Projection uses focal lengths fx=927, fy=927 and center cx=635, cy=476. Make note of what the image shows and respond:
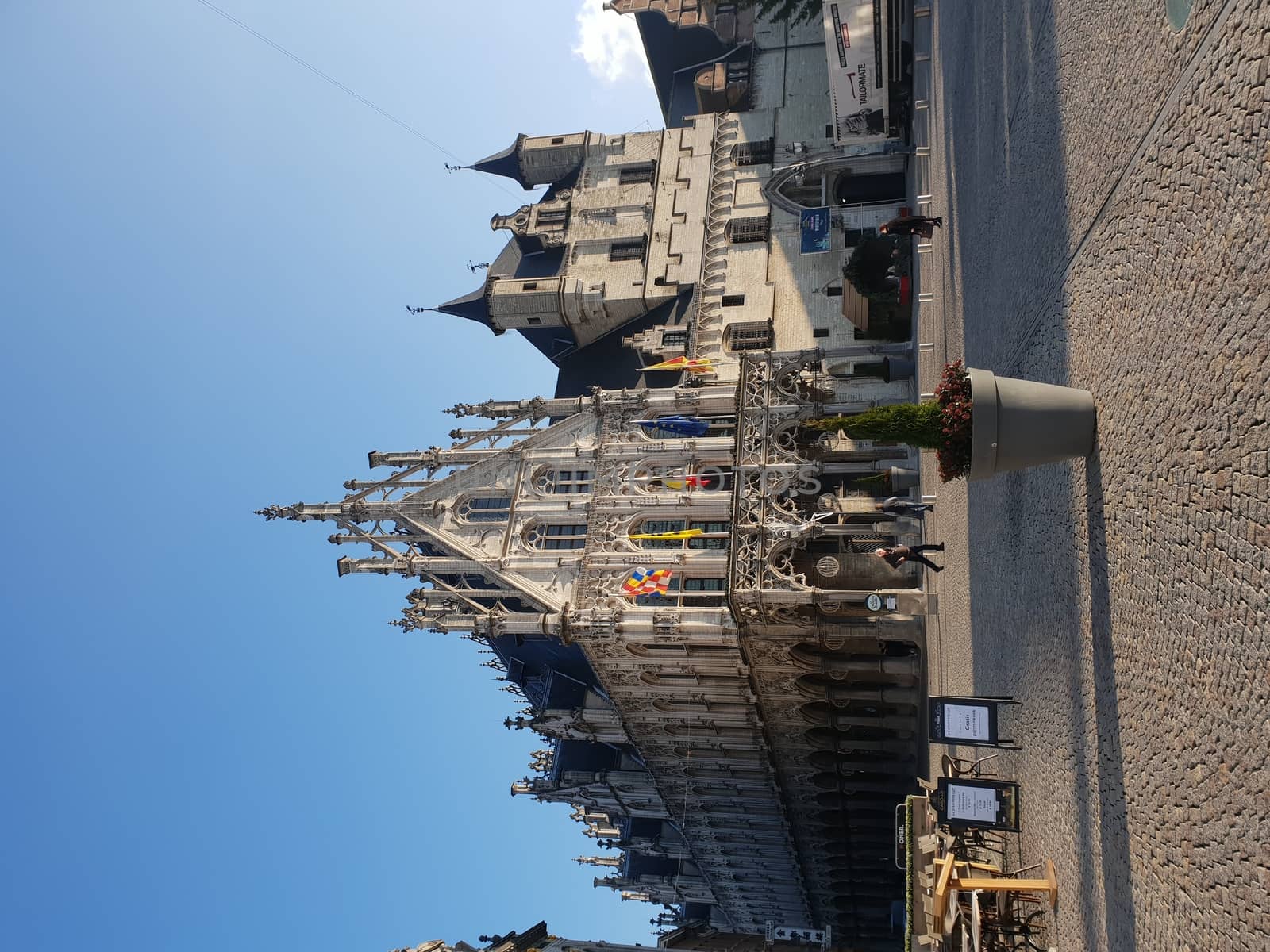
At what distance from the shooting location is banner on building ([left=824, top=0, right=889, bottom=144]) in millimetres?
38031

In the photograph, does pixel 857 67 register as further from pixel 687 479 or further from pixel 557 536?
pixel 557 536

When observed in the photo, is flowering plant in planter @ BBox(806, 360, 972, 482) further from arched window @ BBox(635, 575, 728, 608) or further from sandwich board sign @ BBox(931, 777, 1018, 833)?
arched window @ BBox(635, 575, 728, 608)

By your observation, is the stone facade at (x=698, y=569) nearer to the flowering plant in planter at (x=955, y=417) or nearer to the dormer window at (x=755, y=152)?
the dormer window at (x=755, y=152)

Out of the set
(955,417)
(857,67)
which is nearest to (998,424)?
(955,417)

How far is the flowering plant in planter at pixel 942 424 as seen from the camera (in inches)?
670

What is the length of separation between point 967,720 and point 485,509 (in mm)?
25260

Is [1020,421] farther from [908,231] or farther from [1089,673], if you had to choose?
[908,231]

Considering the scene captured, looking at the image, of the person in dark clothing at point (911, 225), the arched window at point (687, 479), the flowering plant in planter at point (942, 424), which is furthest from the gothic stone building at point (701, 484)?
the flowering plant in planter at point (942, 424)

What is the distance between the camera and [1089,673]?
15391 mm

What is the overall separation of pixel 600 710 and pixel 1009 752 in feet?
102

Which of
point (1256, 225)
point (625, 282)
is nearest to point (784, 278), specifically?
point (625, 282)

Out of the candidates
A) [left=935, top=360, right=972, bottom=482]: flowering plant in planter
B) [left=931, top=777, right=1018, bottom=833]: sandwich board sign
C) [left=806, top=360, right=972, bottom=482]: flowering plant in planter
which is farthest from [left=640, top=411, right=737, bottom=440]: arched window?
[left=931, top=777, right=1018, bottom=833]: sandwich board sign

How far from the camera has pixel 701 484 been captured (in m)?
36.8

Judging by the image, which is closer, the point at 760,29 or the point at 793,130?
the point at 793,130
